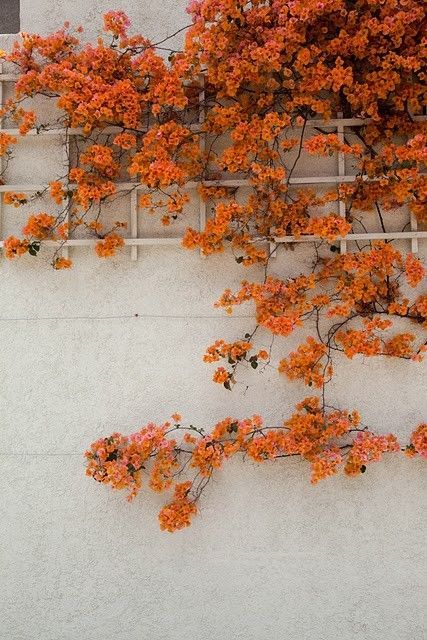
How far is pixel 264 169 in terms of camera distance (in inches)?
119

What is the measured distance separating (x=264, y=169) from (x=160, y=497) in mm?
1547

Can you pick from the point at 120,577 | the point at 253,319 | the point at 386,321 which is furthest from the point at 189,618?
the point at 386,321

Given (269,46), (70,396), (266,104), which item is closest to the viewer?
(269,46)

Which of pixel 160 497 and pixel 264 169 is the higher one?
pixel 264 169

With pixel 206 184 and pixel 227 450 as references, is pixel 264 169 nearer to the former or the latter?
pixel 206 184

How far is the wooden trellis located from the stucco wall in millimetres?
75

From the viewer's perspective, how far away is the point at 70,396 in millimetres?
3344

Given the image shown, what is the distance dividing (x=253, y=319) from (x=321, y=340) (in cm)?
33

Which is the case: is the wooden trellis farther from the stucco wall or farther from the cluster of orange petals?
the cluster of orange petals

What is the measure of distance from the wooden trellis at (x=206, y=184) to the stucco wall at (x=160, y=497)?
0.07m

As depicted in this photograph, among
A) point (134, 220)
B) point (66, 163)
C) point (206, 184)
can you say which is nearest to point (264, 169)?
point (206, 184)

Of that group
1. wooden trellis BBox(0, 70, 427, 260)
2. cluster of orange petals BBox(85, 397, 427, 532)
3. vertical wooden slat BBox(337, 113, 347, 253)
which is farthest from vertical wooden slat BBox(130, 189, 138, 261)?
vertical wooden slat BBox(337, 113, 347, 253)

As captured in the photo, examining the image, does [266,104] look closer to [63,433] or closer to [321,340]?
[321,340]

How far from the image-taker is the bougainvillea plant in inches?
118
